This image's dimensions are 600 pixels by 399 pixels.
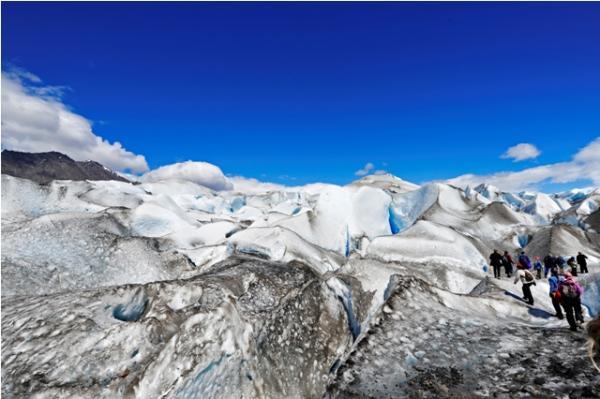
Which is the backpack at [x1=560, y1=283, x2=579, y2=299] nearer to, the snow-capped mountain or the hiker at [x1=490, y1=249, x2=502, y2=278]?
the snow-capped mountain

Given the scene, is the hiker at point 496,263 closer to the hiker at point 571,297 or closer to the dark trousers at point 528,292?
the dark trousers at point 528,292

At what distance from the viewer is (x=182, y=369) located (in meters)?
5.59

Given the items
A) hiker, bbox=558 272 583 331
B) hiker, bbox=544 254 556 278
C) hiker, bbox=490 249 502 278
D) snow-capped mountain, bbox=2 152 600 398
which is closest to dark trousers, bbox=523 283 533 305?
snow-capped mountain, bbox=2 152 600 398

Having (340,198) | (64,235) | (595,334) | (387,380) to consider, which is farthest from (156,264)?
(340,198)

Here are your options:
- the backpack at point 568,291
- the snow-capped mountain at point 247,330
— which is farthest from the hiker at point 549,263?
the backpack at point 568,291

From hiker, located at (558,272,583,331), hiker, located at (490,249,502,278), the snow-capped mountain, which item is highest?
hiker, located at (490,249,502,278)

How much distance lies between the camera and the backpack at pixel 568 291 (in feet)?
23.5

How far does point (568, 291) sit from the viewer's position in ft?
A: 23.9

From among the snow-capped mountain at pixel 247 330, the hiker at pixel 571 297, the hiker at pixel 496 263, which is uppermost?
the hiker at pixel 496 263

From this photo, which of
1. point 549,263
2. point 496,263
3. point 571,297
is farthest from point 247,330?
point 549,263

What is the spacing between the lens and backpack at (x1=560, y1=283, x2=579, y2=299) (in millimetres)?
7148

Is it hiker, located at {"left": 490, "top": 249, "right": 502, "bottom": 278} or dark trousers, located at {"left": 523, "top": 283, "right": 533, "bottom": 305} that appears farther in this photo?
hiker, located at {"left": 490, "top": 249, "right": 502, "bottom": 278}

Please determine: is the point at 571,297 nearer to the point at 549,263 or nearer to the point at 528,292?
the point at 528,292

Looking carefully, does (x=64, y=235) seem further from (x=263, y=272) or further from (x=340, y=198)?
(x=340, y=198)
